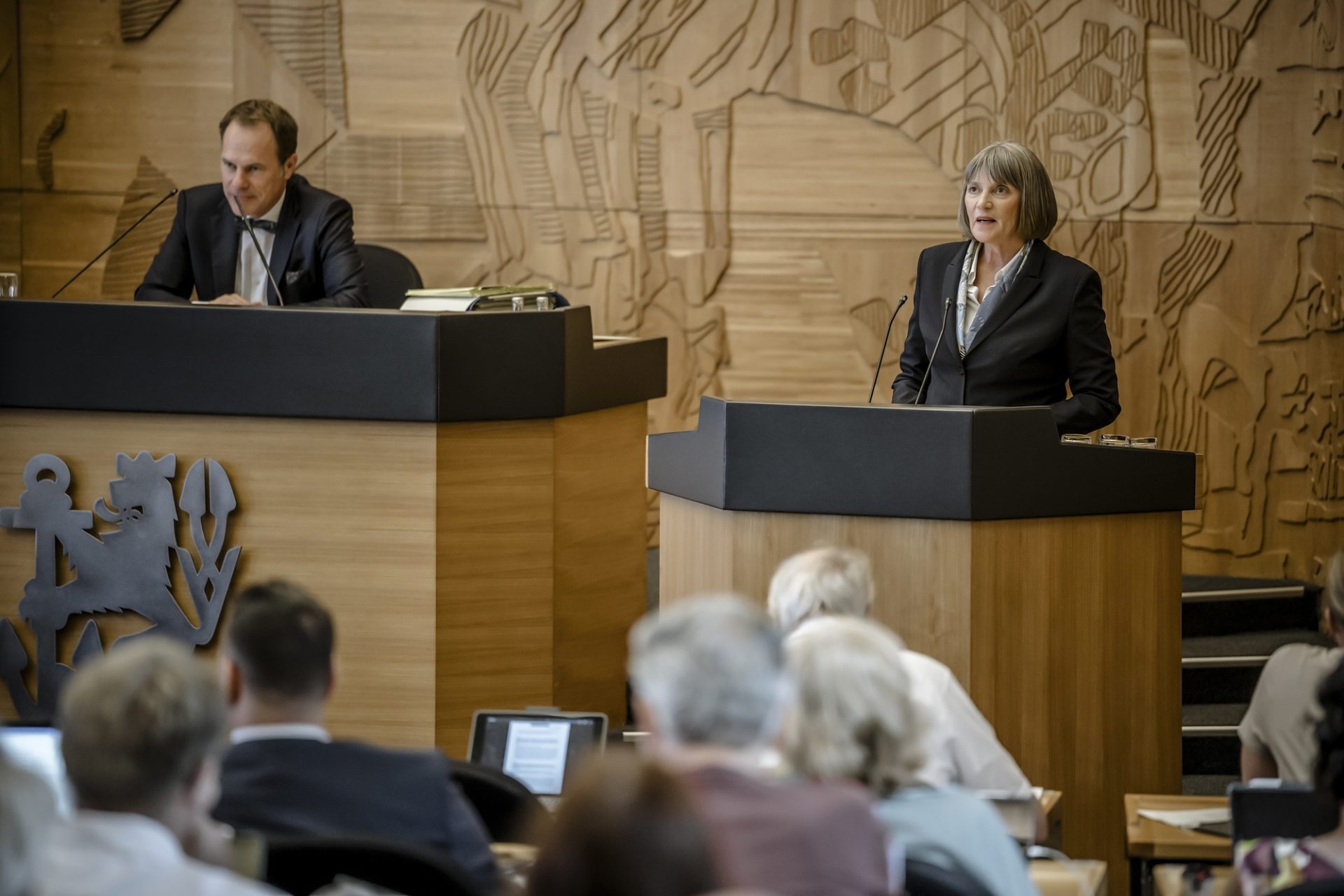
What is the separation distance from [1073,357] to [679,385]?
299 cm

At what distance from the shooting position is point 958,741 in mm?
2898

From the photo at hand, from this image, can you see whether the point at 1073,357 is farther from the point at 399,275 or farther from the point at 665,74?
the point at 665,74

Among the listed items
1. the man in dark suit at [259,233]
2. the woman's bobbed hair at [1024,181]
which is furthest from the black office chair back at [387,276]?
the woman's bobbed hair at [1024,181]

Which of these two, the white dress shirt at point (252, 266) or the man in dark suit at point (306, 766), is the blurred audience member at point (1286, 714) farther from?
the white dress shirt at point (252, 266)

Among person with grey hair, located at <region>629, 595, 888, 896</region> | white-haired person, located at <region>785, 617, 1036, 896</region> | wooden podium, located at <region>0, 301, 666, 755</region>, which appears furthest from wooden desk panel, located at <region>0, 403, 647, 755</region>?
person with grey hair, located at <region>629, 595, 888, 896</region>

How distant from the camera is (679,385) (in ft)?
23.1

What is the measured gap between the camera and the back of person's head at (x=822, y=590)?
275cm

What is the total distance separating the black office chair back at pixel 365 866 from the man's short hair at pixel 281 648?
31cm

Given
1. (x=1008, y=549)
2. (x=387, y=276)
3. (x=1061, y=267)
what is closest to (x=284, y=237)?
(x=387, y=276)

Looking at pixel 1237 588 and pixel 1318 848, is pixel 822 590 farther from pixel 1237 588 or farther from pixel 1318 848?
pixel 1237 588

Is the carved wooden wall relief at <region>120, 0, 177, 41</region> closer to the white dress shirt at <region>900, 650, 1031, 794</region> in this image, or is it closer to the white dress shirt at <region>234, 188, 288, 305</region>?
the white dress shirt at <region>234, 188, 288, 305</region>

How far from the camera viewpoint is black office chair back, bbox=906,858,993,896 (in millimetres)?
1998

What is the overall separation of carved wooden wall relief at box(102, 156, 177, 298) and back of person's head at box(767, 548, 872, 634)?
15.7 feet

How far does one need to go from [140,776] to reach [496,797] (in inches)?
34.5
